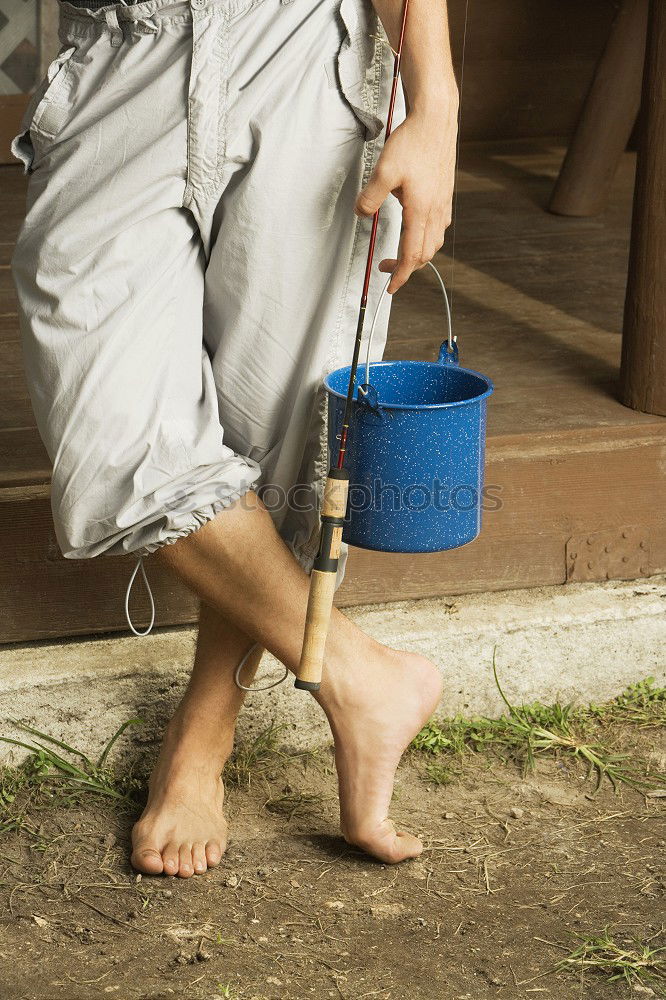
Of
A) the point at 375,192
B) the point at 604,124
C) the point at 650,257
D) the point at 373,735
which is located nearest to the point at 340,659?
the point at 373,735

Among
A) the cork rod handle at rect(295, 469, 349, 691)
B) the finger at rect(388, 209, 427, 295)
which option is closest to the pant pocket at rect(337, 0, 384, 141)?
the finger at rect(388, 209, 427, 295)

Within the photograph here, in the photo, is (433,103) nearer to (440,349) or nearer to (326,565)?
(440,349)

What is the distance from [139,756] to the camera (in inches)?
78.8

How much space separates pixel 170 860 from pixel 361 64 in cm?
108

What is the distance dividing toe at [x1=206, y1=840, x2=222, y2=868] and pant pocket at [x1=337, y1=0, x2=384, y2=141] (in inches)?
39.0

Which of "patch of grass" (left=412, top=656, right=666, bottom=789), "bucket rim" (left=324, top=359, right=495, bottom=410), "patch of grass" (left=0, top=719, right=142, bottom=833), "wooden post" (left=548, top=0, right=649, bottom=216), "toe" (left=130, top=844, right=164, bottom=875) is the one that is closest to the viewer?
"bucket rim" (left=324, top=359, right=495, bottom=410)

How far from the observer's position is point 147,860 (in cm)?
172

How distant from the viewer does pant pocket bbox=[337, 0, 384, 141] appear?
1.46 metres

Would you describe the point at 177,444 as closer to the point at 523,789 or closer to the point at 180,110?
the point at 180,110

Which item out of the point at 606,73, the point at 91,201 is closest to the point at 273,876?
the point at 91,201

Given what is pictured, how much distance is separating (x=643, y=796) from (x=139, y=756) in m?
0.81

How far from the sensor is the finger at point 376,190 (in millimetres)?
1426

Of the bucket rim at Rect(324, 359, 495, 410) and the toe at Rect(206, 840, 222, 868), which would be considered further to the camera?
the toe at Rect(206, 840, 222, 868)

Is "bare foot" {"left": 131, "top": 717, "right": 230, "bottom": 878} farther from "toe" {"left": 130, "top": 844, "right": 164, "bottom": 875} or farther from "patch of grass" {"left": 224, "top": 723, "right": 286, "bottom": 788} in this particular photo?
"patch of grass" {"left": 224, "top": 723, "right": 286, "bottom": 788}
